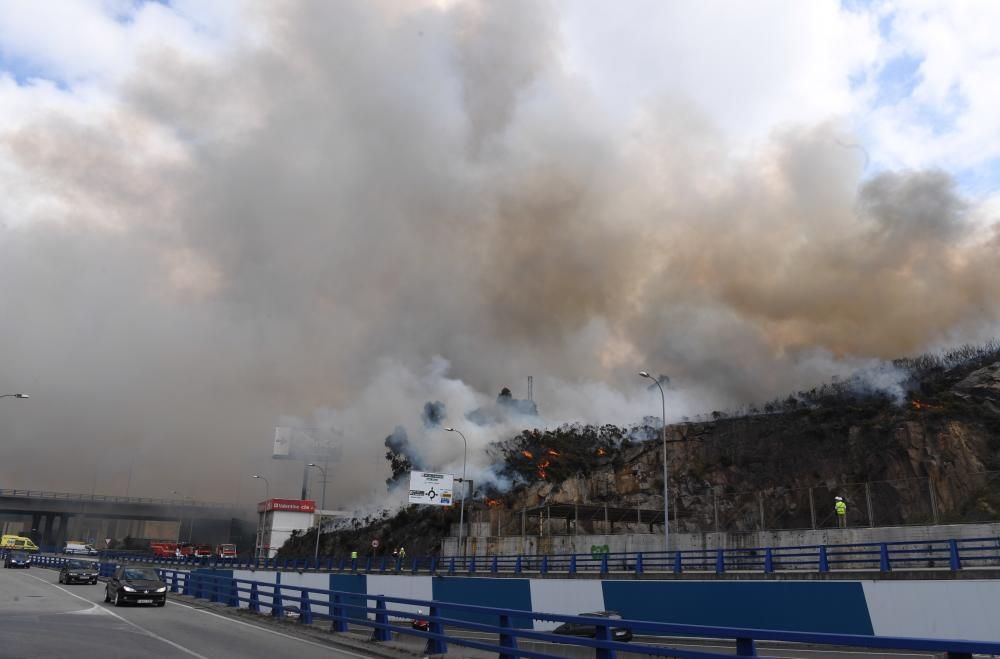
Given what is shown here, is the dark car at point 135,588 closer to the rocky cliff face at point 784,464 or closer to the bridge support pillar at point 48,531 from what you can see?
the rocky cliff face at point 784,464

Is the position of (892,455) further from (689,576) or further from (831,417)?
(689,576)

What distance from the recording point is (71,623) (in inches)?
739

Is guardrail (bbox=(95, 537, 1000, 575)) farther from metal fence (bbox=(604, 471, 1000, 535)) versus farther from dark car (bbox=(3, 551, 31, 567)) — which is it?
dark car (bbox=(3, 551, 31, 567))

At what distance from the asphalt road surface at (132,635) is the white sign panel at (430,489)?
155ft

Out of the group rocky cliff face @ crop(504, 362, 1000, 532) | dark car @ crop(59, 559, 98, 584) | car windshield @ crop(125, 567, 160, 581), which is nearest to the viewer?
car windshield @ crop(125, 567, 160, 581)

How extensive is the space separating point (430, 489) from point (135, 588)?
4764cm

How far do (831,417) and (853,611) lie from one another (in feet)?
206

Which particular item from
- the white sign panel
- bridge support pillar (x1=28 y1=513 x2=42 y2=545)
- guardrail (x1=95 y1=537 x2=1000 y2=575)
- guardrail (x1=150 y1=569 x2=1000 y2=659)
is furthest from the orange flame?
bridge support pillar (x1=28 y1=513 x2=42 y2=545)

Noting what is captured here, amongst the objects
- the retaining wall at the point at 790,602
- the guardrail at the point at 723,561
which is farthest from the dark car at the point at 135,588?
the guardrail at the point at 723,561

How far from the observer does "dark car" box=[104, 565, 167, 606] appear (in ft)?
84.4

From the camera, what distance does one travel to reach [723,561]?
25125mm

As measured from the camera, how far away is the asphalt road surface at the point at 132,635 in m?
13.7

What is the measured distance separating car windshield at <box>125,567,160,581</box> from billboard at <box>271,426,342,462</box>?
11474 centimetres

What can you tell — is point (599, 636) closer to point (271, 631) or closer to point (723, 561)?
point (271, 631)
